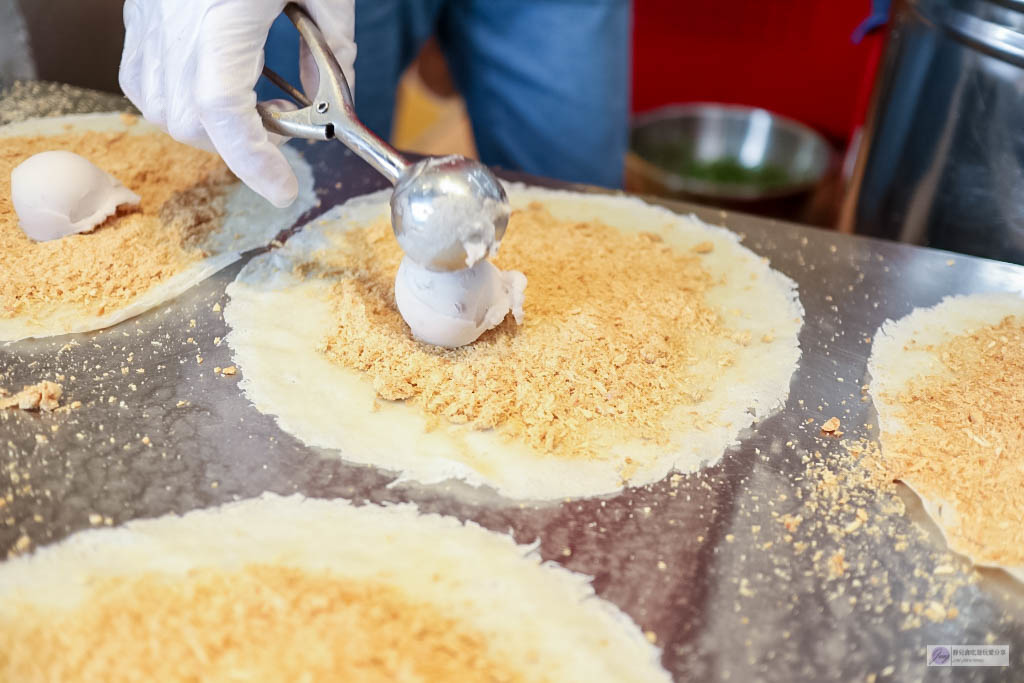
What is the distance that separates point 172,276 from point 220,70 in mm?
330

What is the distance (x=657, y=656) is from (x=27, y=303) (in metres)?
1.02

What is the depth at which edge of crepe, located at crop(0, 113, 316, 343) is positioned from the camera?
117 centimetres

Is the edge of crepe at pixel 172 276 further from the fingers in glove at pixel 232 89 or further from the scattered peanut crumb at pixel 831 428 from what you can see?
the scattered peanut crumb at pixel 831 428

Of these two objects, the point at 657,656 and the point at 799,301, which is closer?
the point at 657,656

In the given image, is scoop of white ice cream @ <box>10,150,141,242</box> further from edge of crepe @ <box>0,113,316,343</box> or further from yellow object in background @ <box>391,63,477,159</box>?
yellow object in background @ <box>391,63,477,159</box>

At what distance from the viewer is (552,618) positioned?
2.76ft

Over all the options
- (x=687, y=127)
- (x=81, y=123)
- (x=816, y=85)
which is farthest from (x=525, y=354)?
(x=816, y=85)

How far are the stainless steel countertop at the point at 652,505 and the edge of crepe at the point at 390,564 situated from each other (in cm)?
2

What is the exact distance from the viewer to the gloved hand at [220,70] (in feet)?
3.79

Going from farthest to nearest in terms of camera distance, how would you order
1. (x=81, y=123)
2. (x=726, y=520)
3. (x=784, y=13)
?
(x=784, y=13)
(x=81, y=123)
(x=726, y=520)

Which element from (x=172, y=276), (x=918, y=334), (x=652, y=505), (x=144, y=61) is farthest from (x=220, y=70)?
(x=918, y=334)

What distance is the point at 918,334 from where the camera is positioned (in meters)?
1.26

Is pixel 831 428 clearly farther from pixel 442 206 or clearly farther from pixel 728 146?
pixel 728 146

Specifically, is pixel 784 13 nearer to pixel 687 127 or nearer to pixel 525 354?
pixel 687 127
